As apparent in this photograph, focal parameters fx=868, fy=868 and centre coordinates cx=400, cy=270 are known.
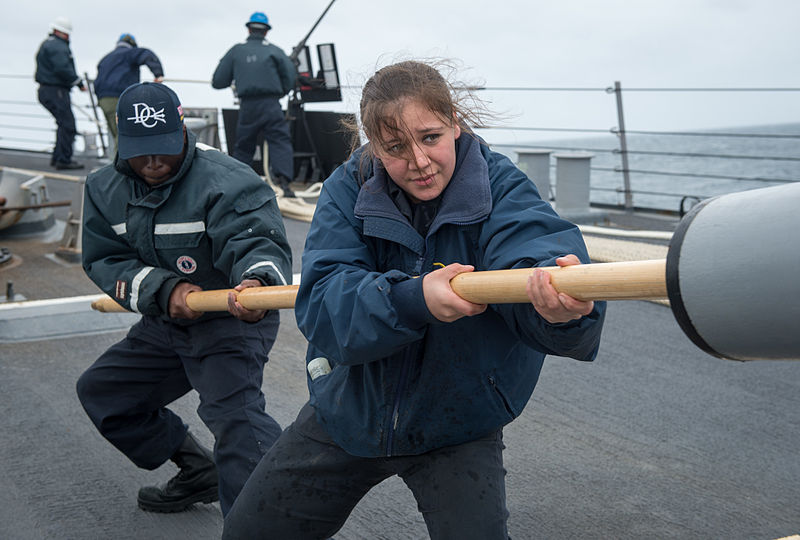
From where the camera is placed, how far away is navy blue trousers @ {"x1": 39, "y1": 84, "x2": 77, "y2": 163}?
45.9ft

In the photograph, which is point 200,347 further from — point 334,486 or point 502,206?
point 502,206

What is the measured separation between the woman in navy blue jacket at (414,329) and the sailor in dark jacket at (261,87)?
27.6 feet

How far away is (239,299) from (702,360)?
10.4 ft

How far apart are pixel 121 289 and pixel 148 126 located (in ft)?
1.93

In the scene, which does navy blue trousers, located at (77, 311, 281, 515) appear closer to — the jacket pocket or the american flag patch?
the american flag patch

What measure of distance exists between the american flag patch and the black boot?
2.23ft

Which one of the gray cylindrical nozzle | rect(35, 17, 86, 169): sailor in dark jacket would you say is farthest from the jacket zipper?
rect(35, 17, 86, 169): sailor in dark jacket

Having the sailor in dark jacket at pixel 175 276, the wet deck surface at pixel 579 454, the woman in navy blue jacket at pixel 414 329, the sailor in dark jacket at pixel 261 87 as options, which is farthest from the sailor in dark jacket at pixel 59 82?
the woman in navy blue jacket at pixel 414 329

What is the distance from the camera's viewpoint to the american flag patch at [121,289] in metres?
3.10

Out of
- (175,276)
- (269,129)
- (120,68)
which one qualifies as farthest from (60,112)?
(175,276)

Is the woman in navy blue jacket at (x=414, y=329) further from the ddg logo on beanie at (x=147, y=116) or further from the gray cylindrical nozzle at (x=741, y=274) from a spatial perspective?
the ddg logo on beanie at (x=147, y=116)

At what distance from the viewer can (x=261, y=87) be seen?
10352 millimetres

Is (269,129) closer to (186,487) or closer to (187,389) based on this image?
(187,389)

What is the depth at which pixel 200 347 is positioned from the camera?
3.07 meters
